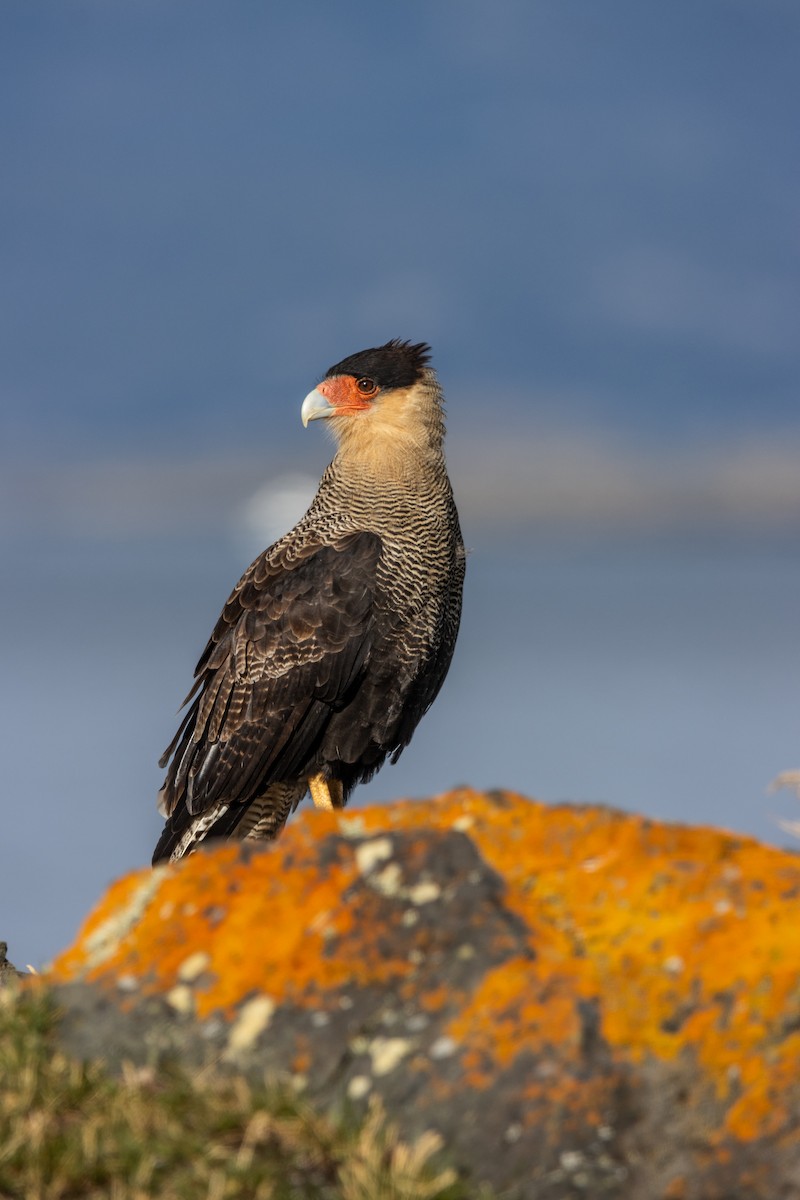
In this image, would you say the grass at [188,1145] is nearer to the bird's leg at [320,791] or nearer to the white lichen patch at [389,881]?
the white lichen patch at [389,881]

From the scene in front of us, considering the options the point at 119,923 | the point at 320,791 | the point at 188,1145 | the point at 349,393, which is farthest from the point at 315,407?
the point at 188,1145

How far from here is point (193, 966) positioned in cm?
315

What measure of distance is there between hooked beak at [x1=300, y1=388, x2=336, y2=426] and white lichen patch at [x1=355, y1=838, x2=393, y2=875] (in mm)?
4914

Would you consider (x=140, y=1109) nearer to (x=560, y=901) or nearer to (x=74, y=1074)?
(x=74, y=1074)

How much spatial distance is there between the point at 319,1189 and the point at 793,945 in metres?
1.19

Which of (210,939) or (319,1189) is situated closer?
(319,1189)

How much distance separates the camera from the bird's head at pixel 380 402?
7.82 m

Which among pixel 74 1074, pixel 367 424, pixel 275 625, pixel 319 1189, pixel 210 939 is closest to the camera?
pixel 319 1189

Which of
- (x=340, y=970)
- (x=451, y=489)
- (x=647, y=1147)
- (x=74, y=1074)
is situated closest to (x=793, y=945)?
(x=647, y=1147)

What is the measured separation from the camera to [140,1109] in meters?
2.79

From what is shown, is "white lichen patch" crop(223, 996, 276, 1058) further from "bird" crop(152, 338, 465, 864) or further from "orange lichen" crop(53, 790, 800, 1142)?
"bird" crop(152, 338, 465, 864)

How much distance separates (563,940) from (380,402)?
17.0 ft

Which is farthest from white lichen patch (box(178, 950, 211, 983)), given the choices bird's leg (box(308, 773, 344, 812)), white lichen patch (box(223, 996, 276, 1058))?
bird's leg (box(308, 773, 344, 812))

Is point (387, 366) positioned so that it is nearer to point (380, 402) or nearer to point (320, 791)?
point (380, 402)
